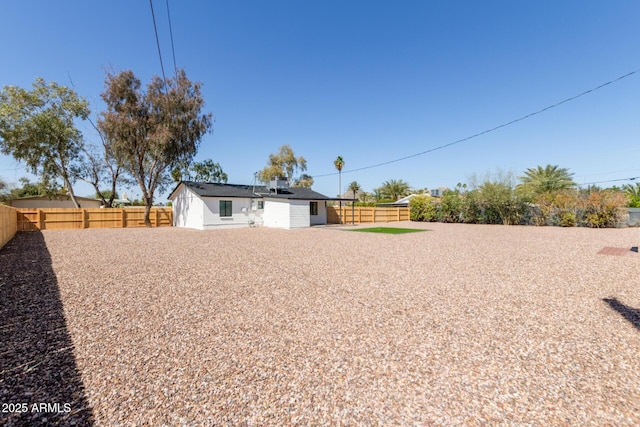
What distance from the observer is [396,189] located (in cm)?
4425

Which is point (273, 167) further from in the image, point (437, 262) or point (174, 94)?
point (437, 262)

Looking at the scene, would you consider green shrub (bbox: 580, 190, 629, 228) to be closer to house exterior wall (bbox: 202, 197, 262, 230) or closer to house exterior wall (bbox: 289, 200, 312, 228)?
house exterior wall (bbox: 289, 200, 312, 228)

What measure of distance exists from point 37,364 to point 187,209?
18.4 m

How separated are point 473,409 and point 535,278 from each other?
16.7 feet

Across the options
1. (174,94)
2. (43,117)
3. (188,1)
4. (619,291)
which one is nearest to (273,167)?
(174,94)

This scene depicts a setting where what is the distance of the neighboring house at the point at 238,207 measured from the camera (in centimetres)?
1816

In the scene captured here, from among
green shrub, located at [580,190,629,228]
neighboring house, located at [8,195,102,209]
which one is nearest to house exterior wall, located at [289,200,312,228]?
green shrub, located at [580,190,629,228]

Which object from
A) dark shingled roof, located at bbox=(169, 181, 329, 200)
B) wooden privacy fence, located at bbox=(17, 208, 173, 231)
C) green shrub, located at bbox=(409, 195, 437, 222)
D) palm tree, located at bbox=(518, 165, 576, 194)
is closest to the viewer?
wooden privacy fence, located at bbox=(17, 208, 173, 231)

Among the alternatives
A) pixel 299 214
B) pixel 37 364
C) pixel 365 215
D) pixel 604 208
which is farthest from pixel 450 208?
pixel 37 364

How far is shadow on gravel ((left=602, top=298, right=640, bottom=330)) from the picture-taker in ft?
12.1

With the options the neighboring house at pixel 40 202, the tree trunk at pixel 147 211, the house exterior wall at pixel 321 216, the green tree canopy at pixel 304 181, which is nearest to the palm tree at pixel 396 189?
the green tree canopy at pixel 304 181

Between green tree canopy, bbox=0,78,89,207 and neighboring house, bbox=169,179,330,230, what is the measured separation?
823 centimetres

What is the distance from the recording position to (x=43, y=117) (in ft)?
60.0

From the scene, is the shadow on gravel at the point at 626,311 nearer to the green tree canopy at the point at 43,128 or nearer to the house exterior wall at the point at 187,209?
the house exterior wall at the point at 187,209
